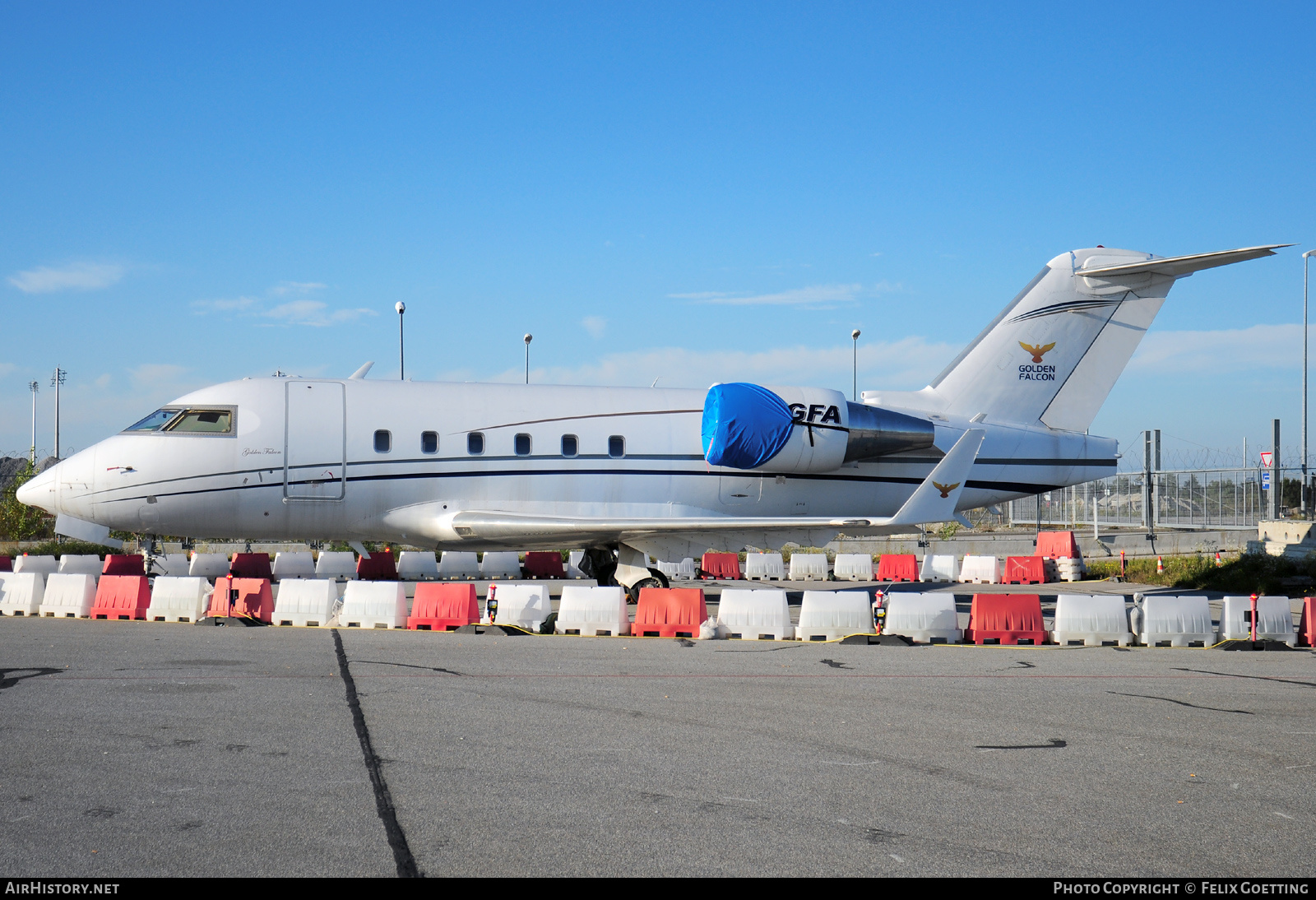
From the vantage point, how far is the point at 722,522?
1831 centimetres

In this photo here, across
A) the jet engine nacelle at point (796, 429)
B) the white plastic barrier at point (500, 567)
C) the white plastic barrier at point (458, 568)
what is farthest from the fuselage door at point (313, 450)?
the white plastic barrier at point (500, 567)

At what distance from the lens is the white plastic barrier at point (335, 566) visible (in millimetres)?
26703

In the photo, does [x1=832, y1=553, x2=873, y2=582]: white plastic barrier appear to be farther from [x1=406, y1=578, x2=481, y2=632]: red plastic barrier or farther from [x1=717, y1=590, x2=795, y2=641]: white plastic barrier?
[x1=406, y1=578, x2=481, y2=632]: red plastic barrier

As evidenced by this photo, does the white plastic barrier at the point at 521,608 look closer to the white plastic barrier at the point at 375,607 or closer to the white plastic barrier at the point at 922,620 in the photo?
the white plastic barrier at the point at 375,607

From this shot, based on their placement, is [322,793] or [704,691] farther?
[704,691]

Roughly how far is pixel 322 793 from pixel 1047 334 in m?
18.2

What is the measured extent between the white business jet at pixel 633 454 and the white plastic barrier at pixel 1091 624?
2995 mm

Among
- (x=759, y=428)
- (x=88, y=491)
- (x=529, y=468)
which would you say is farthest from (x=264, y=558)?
(x=759, y=428)

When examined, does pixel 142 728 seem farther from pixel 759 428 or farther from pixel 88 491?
pixel 759 428

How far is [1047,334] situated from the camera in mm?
21156

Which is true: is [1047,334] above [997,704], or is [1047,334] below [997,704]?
above

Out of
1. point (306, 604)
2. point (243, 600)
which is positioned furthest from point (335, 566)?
point (306, 604)

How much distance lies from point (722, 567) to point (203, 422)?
1641 centimetres

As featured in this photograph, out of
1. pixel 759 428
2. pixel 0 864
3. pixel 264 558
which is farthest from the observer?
pixel 264 558
